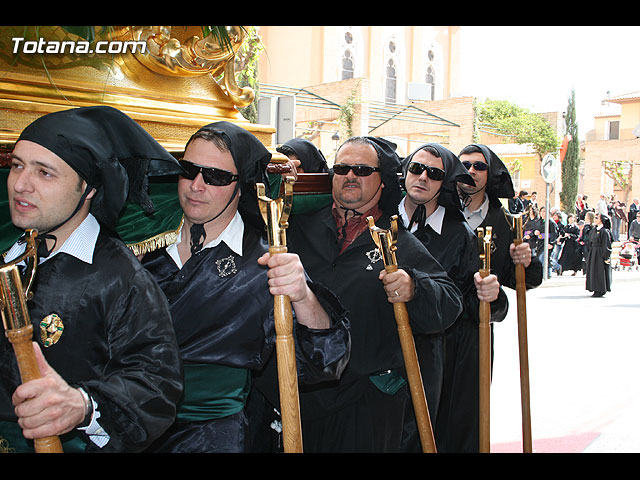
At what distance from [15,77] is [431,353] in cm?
236

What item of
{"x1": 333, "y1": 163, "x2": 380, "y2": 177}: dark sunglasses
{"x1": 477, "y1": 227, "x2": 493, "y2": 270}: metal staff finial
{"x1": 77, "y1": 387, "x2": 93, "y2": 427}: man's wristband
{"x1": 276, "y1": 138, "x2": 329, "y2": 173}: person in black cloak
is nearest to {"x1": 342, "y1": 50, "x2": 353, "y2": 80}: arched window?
{"x1": 276, "y1": 138, "x2": 329, "y2": 173}: person in black cloak

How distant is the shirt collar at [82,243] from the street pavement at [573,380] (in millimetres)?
4073

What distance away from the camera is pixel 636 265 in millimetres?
22250

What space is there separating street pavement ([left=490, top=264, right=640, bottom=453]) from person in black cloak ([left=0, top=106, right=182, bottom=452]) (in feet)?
13.0

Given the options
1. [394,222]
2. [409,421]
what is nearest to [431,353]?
[409,421]

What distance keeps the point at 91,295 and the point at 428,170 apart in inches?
96.1

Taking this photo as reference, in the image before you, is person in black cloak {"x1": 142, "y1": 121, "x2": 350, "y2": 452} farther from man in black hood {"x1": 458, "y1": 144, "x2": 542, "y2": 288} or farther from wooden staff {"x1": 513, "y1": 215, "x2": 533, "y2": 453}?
man in black hood {"x1": 458, "y1": 144, "x2": 542, "y2": 288}

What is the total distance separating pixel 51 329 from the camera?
178 cm

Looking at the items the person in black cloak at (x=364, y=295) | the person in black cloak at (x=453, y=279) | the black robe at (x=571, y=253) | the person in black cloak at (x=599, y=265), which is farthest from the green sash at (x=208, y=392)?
the black robe at (x=571, y=253)

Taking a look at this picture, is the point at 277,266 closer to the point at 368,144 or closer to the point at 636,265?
the point at 368,144

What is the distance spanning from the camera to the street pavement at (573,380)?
18.4 feet

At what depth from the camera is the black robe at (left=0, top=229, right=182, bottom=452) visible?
1.77 meters

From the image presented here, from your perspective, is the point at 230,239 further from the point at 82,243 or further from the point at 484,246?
the point at 484,246
